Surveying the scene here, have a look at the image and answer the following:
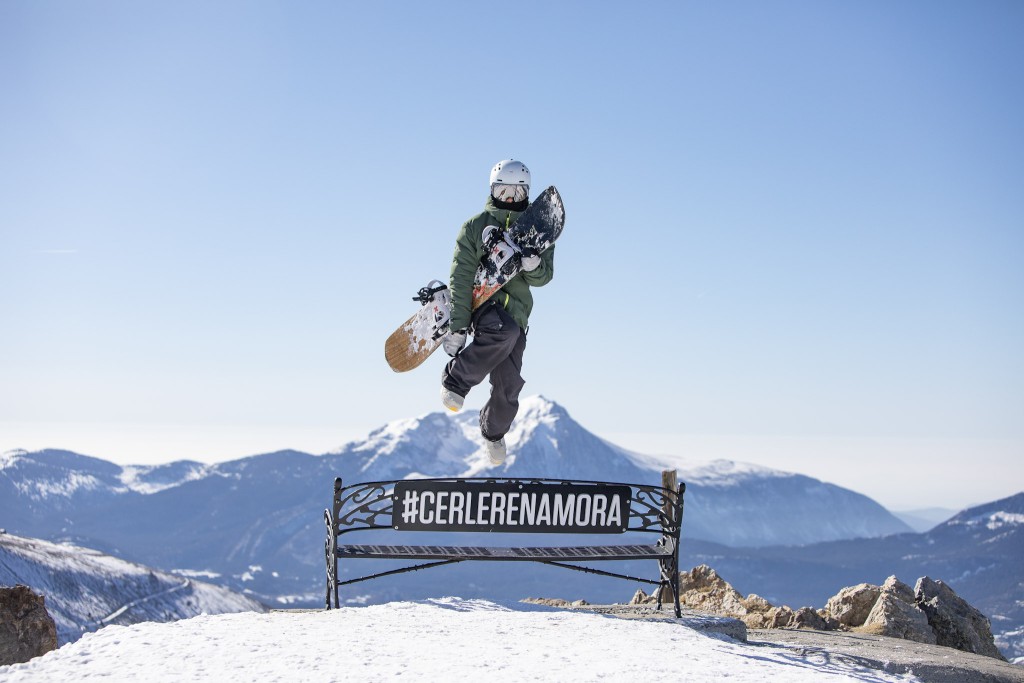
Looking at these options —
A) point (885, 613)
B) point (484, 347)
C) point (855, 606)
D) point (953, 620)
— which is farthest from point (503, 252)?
point (953, 620)

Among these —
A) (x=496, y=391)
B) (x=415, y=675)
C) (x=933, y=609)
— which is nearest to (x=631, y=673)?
(x=415, y=675)

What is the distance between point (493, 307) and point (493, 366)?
0.94 m

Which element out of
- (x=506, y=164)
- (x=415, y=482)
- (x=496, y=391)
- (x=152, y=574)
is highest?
(x=506, y=164)

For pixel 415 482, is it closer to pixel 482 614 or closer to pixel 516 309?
pixel 482 614

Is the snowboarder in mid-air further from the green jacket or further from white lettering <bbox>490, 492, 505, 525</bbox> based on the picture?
white lettering <bbox>490, 492, 505, 525</bbox>

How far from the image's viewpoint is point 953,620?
18109 mm

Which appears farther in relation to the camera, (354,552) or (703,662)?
(354,552)

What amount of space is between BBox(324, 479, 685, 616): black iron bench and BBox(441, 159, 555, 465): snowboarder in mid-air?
1620 millimetres

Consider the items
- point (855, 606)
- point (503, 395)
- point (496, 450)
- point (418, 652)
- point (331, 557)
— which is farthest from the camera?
point (855, 606)

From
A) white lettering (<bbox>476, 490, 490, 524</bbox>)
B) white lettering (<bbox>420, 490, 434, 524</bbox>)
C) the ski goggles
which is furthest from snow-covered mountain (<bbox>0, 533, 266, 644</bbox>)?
the ski goggles

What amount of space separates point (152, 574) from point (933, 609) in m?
91.1

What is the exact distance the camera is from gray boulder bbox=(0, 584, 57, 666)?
13406 millimetres

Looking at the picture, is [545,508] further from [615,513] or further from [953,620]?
[953,620]

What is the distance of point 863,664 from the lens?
1191 cm
